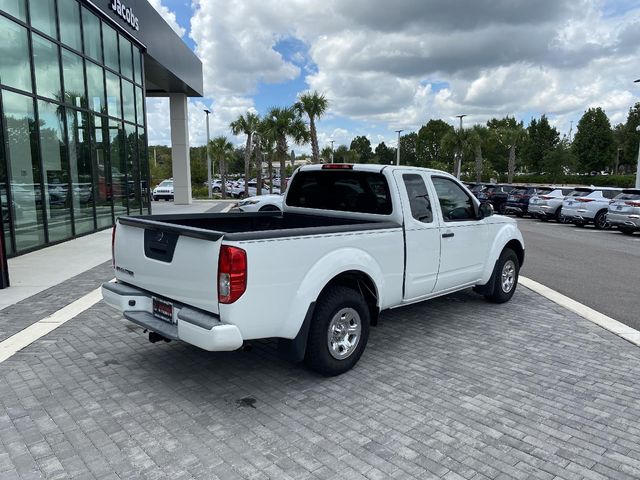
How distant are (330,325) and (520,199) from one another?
21142 millimetres

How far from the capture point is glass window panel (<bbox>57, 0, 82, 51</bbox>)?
1163cm

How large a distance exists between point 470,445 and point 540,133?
80071 mm

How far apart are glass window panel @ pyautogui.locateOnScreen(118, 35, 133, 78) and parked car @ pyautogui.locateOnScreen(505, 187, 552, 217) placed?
17548mm

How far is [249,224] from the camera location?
5715 millimetres

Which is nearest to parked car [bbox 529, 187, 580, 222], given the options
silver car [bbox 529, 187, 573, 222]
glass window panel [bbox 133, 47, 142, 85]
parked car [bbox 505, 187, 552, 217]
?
silver car [bbox 529, 187, 573, 222]

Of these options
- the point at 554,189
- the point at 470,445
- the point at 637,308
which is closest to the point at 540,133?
the point at 554,189

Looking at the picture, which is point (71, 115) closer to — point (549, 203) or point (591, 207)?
point (591, 207)

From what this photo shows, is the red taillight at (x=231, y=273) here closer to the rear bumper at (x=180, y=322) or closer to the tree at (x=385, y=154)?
the rear bumper at (x=180, y=322)

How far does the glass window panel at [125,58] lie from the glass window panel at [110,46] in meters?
0.44

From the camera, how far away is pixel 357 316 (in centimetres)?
427

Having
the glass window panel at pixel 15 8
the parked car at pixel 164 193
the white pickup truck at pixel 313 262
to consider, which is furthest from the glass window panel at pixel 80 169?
the parked car at pixel 164 193

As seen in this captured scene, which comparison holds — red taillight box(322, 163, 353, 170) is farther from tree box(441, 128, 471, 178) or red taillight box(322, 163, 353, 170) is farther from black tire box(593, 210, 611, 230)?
tree box(441, 128, 471, 178)

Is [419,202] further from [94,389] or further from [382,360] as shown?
[94,389]

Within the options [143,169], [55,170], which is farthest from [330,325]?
[143,169]
